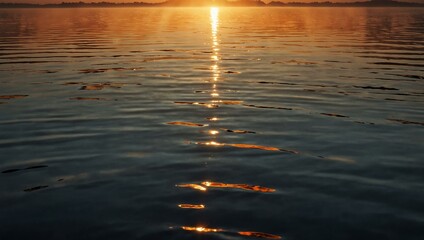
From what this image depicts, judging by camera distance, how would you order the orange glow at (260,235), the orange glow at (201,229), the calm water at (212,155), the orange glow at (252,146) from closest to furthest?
the orange glow at (260,235) < the orange glow at (201,229) < the calm water at (212,155) < the orange glow at (252,146)

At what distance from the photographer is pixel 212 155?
9.93 m

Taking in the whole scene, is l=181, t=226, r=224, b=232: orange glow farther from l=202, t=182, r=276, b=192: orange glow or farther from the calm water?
l=202, t=182, r=276, b=192: orange glow

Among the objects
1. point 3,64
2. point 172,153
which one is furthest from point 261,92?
point 3,64

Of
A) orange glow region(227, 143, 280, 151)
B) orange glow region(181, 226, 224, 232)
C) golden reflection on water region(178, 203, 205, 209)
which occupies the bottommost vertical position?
orange glow region(227, 143, 280, 151)

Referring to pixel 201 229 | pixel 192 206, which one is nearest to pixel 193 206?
pixel 192 206

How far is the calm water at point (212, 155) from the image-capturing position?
682 cm

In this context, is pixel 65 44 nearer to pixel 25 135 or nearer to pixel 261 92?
pixel 261 92

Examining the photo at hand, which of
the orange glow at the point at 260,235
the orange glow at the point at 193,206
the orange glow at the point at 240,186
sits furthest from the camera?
the orange glow at the point at 240,186

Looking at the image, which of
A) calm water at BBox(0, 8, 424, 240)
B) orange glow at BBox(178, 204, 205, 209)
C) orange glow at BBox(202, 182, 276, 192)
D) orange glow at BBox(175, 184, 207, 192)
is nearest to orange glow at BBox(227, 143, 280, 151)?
calm water at BBox(0, 8, 424, 240)

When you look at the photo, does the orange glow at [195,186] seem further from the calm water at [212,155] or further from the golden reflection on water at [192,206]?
the golden reflection on water at [192,206]

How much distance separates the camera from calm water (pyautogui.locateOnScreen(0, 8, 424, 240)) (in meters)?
6.82

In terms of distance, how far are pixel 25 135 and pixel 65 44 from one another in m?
27.6

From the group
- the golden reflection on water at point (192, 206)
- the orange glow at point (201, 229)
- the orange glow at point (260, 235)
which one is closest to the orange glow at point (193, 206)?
the golden reflection on water at point (192, 206)

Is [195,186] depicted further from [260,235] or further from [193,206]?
[260,235]
